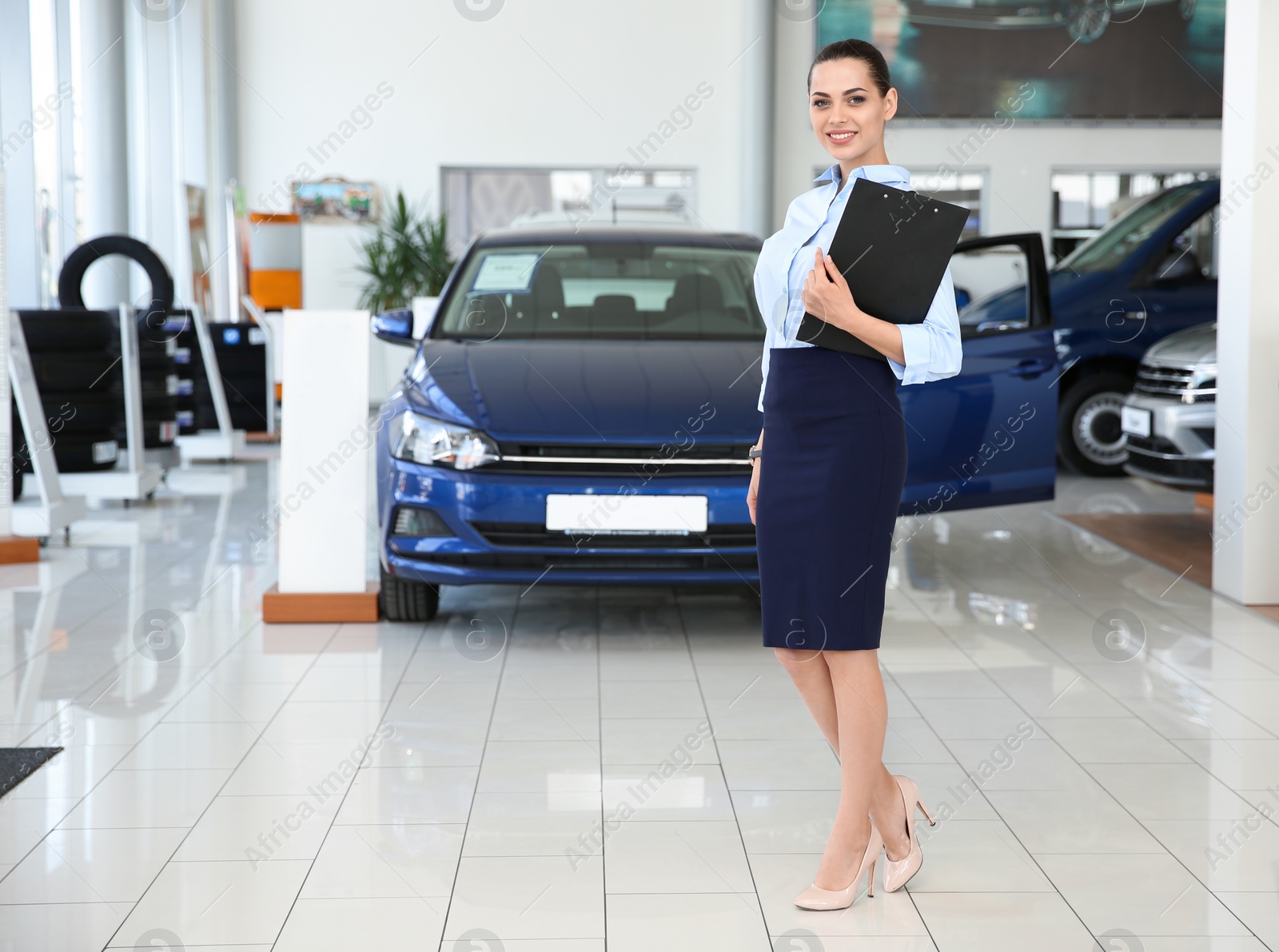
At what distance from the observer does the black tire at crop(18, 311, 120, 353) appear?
5906 millimetres

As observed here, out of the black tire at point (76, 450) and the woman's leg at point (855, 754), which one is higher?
the black tire at point (76, 450)

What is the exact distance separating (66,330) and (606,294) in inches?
122

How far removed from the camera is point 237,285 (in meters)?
11.3

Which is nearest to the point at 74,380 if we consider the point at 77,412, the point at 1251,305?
the point at 77,412

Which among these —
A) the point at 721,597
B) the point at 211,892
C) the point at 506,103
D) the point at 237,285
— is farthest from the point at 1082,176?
the point at 211,892

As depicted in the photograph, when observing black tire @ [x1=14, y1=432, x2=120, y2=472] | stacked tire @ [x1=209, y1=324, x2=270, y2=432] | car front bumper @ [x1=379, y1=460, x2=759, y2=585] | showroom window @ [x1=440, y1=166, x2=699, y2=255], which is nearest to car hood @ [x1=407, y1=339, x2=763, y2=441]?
car front bumper @ [x1=379, y1=460, x2=759, y2=585]

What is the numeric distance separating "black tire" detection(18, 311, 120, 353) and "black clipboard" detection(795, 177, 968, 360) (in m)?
5.04

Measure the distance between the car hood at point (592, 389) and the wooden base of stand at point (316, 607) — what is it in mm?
717

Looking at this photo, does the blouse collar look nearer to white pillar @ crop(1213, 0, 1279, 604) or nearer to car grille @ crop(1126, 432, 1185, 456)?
white pillar @ crop(1213, 0, 1279, 604)

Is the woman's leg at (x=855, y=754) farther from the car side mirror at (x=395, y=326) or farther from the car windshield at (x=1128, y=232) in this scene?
the car windshield at (x=1128, y=232)

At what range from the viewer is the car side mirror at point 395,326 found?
416cm

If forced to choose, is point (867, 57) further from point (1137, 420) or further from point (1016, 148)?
point (1016, 148)

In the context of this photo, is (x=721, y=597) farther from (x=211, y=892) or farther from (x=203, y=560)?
(x=211, y=892)

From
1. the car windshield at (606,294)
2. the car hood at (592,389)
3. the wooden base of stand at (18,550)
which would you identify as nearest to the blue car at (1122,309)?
the car windshield at (606,294)
